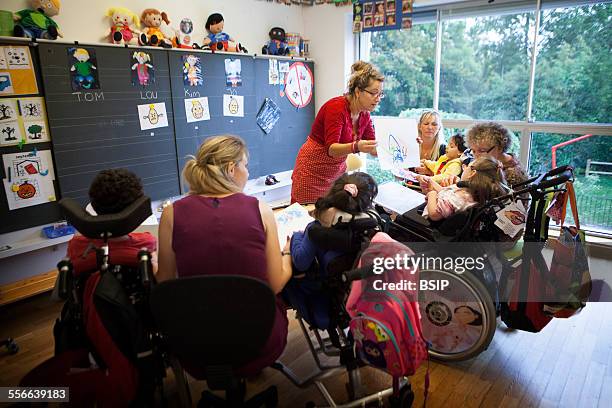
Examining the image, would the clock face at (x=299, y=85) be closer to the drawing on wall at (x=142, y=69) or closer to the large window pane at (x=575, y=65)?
the drawing on wall at (x=142, y=69)

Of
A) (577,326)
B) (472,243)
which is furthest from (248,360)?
(577,326)

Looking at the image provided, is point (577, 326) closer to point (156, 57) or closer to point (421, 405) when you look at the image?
point (421, 405)

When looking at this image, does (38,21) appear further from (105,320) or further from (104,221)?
(105,320)

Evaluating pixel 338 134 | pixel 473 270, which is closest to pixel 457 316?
pixel 473 270

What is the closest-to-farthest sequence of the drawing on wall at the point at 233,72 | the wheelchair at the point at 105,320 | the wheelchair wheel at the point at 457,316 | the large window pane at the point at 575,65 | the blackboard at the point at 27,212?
the wheelchair at the point at 105,320 < the wheelchair wheel at the point at 457,316 < the blackboard at the point at 27,212 < the large window pane at the point at 575,65 < the drawing on wall at the point at 233,72

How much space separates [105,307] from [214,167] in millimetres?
545

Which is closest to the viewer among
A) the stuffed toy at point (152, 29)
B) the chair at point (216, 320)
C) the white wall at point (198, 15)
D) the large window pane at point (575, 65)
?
the chair at point (216, 320)

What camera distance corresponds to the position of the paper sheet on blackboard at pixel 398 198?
230 cm

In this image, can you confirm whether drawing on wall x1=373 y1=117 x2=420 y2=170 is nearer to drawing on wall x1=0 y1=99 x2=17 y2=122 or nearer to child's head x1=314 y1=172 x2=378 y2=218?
child's head x1=314 y1=172 x2=378 y2=218

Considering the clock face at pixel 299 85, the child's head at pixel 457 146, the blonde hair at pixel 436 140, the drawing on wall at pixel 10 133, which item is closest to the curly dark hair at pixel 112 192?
the drawing on wall at pixel 10 133

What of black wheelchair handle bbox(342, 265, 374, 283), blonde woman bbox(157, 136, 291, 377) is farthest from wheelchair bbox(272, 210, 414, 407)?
blonde woman bbox(157, 136, 291, 377)

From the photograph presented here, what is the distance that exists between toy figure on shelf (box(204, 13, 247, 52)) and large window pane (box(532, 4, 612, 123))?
101 inches

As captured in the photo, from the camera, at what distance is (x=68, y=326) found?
139cm

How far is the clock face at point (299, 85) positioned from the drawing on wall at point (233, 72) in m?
0.62
